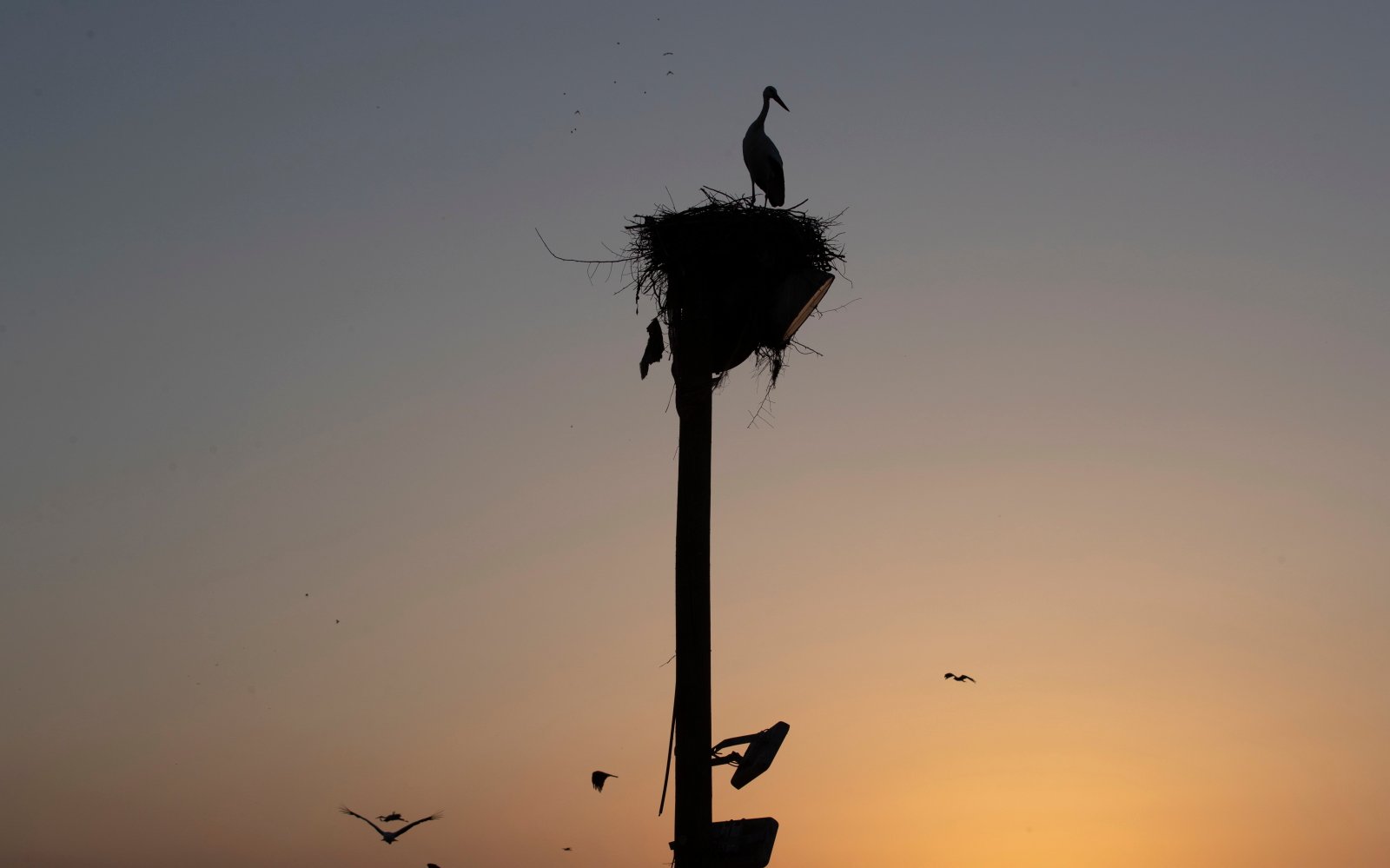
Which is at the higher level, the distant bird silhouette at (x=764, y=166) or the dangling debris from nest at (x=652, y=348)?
the distant bird silhouette at (x=764, y=166)

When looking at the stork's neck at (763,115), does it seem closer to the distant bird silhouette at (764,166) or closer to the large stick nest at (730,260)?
the distant bird silhouette at (764,166)

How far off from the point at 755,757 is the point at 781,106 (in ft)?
41.8

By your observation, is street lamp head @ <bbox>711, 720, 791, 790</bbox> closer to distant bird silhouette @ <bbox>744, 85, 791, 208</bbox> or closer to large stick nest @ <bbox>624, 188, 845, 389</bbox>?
large stick nest @ <bbox>624, 188, 845, 389</bbox>

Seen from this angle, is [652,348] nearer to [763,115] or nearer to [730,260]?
[730,260]

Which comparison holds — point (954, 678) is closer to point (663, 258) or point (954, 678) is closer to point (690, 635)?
point (663, 258)

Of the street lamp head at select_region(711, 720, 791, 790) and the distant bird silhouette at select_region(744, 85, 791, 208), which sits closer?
the street lamp head at select_region(711, 720, 791, 790)

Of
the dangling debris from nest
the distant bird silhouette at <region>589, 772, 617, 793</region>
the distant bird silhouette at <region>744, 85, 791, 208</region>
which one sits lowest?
the distant bird silhouette at <region>589, 772, 617, 793</region>

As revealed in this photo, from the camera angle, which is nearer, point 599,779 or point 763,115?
point 599,779

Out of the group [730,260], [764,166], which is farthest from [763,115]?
[730,260]

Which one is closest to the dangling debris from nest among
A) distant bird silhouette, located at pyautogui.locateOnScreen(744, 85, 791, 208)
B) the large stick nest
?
the large stick nest

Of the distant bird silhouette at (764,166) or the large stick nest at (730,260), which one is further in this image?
the distant bird silhouette at (764,166)

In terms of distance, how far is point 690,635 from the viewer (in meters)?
6.47

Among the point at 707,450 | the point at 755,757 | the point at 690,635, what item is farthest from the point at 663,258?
the point at 755,757

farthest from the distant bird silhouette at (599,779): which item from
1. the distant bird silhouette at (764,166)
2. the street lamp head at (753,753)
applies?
the distant bird silhouette at (764,166)
